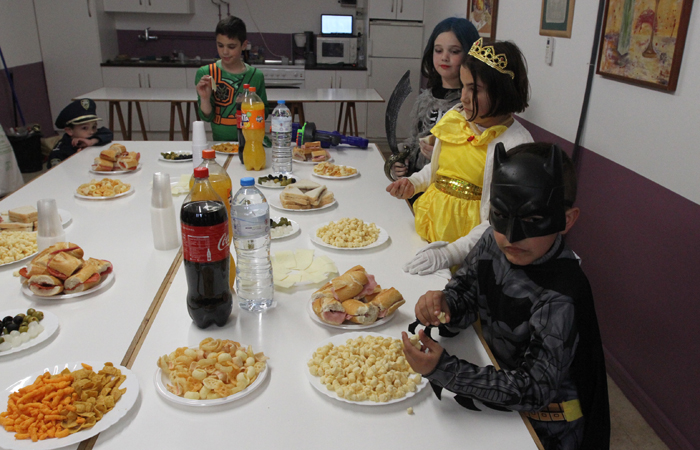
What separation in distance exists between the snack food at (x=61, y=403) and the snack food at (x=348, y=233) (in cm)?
85

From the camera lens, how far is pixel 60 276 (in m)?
1.36

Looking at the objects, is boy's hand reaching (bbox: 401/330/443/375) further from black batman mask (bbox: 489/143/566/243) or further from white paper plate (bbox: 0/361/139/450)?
white paper plate (bbox: 0/361/139/450)

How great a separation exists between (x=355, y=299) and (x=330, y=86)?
5.78m

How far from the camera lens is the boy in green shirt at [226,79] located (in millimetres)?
→ 3031

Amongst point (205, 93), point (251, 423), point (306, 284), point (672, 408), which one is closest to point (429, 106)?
point (205, 93)

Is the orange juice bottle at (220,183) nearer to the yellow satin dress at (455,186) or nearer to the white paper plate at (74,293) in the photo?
the white paper plate at (74,293)

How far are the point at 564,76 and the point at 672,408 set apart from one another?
1.80m

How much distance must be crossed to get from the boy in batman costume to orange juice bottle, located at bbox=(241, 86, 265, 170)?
4.89ft

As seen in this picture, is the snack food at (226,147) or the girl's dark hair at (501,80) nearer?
the girl's dark hair at (501,80)

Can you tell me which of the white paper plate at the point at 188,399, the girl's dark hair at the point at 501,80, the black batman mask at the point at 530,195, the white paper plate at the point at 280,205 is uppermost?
the girl's dark hair at the point at 501,80

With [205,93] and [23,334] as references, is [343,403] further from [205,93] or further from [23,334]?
[205,93]

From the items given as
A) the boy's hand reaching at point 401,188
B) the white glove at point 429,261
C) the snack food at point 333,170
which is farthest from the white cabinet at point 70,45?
the white glove at point 429,261

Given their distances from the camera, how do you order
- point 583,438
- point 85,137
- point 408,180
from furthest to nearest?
point 85,137 → point 408,180 → point 583,438

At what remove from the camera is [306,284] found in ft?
4.82
